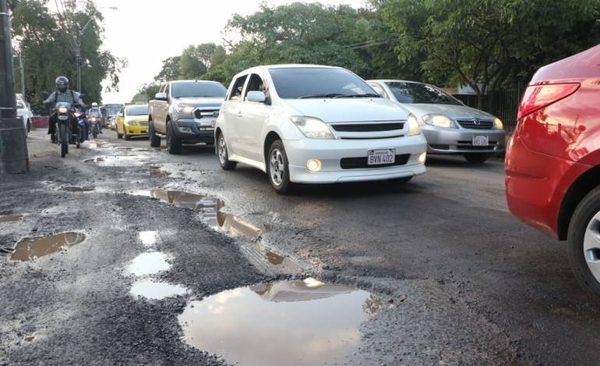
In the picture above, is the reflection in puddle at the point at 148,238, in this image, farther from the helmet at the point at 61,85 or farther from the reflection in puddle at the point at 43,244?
the helmet at the point at 61,85

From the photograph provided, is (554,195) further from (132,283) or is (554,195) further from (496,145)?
(496,145)

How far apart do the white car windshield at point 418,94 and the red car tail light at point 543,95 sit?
6786mm

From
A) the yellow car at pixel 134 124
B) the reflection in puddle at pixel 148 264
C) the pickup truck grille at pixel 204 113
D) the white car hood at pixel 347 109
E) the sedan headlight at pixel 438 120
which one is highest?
the white car hood at pixel 347 109

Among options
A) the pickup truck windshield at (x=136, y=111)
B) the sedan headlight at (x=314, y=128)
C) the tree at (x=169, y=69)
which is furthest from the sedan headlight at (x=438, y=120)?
the tree at (x=169, y=69)

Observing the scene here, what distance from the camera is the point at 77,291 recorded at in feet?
11.9

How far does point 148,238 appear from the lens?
4945mm

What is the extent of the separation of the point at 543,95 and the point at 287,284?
207 centimetres

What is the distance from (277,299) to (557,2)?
10.7m

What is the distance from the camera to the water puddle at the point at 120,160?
35.2 feet

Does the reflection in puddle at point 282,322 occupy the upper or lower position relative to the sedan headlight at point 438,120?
lower

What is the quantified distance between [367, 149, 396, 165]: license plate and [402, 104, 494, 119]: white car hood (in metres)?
3.62

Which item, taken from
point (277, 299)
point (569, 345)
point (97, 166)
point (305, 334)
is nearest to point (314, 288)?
point (277, 299)

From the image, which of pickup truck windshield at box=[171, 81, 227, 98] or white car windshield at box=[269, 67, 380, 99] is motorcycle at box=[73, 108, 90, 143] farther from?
white car windshield at box=[269, 67, 380, 99]

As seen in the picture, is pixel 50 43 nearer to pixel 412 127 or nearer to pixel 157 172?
pixel 157 172
